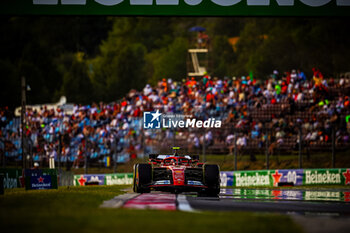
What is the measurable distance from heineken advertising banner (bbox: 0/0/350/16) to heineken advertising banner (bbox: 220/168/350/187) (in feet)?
37.9

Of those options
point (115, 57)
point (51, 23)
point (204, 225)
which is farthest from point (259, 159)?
point (51, 23)

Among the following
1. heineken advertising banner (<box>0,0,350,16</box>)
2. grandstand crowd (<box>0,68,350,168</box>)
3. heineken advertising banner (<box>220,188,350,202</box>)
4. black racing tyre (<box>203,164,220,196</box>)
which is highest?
heineken advertising banner (<box>0,0,350,16</box>)

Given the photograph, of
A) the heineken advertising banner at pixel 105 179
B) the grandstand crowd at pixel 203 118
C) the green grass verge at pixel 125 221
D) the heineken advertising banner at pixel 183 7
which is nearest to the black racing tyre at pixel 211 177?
the heineken advertising banner at pixel 183 7


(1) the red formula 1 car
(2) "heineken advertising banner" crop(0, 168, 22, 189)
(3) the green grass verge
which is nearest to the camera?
(3) the green grass verge

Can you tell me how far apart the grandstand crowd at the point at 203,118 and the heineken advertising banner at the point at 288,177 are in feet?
3.66

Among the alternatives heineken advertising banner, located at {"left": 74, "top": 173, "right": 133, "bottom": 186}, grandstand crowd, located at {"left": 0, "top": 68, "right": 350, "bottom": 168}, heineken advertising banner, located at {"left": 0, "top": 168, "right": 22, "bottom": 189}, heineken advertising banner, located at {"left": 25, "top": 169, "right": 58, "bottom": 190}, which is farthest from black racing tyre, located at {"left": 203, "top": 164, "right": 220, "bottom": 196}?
heineken advertising banner, located at {"left": 74, "top": 173, "right": 133, "bottom": 186}

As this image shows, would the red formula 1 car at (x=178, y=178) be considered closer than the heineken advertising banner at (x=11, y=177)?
Yes

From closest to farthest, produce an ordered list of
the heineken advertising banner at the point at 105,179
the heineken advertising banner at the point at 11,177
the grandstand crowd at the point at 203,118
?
the heineken advertising banner at the point at 11,177
the grandstand crowd at the point at 203,118
the heineken advertising banner at the point at 105,179

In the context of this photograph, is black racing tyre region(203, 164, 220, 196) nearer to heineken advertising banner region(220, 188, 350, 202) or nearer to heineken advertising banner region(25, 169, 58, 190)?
heineken advertising banner region(220, 188, 350, 202)

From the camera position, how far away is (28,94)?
193 feet

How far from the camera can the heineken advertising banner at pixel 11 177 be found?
950 inches

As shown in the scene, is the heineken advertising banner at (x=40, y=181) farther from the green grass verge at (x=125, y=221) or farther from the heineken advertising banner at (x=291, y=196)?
the green grass verge at (x=125, y=221)

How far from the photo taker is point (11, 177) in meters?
24.4

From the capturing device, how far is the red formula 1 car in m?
14.1
